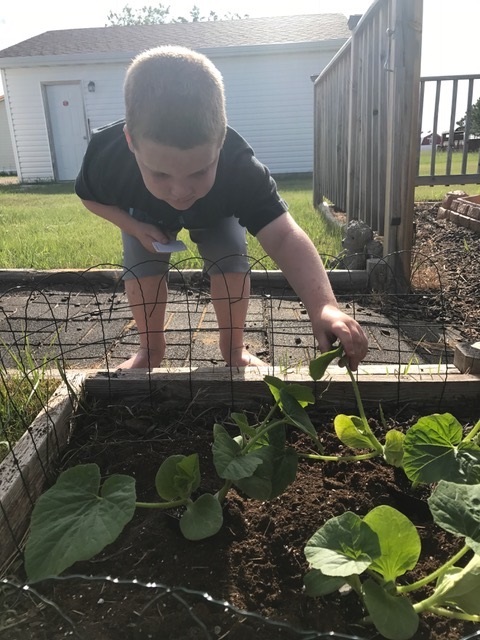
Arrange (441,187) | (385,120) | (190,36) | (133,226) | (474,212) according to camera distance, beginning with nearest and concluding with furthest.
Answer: (133,226)
(385,120)
(474,212)
(441,187)
(190,36)

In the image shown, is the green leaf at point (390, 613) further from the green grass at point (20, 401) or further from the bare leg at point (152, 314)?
the bare leg at point (152, 314)

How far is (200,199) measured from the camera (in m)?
1.79

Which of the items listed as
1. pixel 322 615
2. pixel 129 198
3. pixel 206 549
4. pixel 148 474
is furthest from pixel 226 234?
pixel 322 615

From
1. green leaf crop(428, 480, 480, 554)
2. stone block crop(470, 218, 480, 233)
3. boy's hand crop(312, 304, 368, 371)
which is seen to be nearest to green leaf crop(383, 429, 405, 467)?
boy's hand crop(312, 304, 368, 371)

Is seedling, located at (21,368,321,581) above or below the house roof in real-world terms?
below

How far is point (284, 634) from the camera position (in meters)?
0.83

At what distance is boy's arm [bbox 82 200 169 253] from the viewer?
5.86 ft

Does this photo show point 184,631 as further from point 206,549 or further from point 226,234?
point 226,234

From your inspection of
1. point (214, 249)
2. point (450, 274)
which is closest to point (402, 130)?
point (450, 274)

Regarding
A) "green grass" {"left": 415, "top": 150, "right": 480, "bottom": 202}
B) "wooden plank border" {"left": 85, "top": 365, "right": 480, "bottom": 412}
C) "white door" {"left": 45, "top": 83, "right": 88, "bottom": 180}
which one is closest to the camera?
"wooden plank border" {"left": 85, "top": 365, "right": 480, "bottom": 412}

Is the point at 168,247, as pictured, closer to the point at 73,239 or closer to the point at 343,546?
the point at 343,546

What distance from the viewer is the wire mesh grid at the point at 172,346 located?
853 mm

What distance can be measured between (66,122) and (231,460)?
45.7 feet

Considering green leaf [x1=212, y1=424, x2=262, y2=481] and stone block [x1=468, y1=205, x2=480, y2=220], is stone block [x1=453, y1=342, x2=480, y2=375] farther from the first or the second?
stone block [x1=468, y1=205, x2=480, y2=220]
